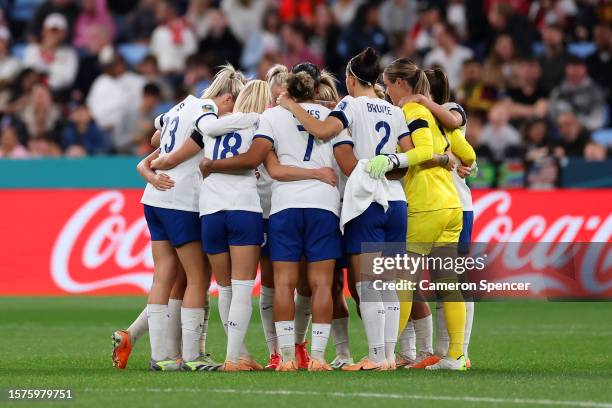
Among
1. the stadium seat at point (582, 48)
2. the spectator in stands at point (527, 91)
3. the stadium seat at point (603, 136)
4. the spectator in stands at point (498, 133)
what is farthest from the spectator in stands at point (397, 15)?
the stadium seat at point (603, 136)

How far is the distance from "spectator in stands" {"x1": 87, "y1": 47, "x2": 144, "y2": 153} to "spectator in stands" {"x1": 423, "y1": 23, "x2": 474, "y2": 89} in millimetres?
4593

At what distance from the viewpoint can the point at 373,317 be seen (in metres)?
9.23

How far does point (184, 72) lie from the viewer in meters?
21.0

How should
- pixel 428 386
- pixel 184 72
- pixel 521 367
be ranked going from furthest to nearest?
pixel 184 72 → pixel 521 367 → pixel 428 386

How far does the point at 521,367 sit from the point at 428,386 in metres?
1.78

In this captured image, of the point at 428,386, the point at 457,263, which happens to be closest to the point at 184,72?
the point at 457,263

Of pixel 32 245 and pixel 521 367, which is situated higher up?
pixel 32 245

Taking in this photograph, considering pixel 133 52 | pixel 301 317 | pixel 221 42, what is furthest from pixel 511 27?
pixel 301 317

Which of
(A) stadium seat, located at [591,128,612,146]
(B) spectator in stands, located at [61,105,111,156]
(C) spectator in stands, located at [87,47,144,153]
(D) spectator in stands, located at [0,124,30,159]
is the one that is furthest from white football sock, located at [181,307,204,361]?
(A) stadium seat, located at [591,128,612,146]

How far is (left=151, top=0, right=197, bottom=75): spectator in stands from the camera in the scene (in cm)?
2155

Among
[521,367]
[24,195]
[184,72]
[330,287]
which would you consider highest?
[184,72]

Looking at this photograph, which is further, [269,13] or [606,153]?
[269,13]

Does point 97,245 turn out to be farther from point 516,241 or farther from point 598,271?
point 598,271

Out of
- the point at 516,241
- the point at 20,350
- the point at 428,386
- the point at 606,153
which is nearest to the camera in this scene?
the point at 428,386
